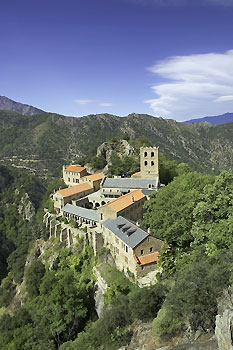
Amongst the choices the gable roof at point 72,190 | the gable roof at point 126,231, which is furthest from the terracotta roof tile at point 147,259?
the gable roof at point 72,190

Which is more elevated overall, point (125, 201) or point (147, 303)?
point (125, 201)

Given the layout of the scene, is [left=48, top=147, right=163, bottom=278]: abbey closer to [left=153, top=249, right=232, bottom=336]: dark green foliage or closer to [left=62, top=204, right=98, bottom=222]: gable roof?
[left=62, top=204, right=98, bottom=222]: gable roof

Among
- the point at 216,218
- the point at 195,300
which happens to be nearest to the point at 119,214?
the point at 216,218

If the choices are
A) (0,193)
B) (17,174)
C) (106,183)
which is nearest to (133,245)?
(106,183)

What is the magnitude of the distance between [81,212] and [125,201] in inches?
422

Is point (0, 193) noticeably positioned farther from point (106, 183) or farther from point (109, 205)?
point (109, 205)

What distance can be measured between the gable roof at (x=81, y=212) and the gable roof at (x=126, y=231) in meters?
6.43

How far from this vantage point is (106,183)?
66.3 m

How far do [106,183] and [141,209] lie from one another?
13.4 metres

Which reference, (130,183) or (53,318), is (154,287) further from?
(130,183)

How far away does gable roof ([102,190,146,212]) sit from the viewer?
5065cm

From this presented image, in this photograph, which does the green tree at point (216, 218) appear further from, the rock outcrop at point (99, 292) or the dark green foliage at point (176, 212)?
the rock outcrop at point (99, 292)

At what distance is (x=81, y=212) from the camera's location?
5822 cm

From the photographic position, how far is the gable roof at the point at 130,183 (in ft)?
207
